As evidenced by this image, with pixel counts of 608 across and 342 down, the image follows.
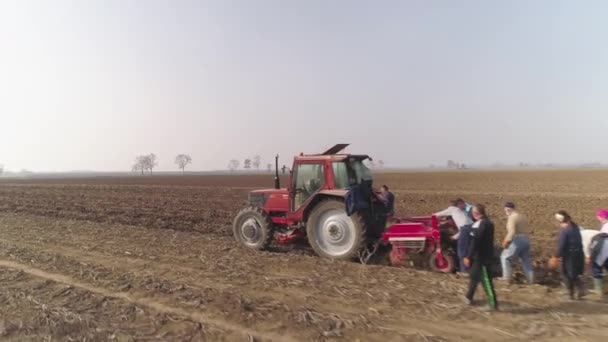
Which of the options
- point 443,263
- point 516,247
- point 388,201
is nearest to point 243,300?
point 443,263

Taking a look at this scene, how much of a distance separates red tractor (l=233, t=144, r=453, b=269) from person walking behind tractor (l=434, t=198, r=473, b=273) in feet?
1.07

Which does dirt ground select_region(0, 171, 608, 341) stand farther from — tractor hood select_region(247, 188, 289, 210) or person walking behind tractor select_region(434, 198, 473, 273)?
tractor hood select_region(247, 188, 289, 210)

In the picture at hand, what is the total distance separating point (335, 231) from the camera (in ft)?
27.0

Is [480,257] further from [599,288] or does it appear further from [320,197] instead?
[320,197]

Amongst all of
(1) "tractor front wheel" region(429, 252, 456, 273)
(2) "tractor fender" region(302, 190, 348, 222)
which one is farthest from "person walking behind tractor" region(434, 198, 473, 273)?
(2) "tractor fender" region(302, 190, 348, 222)

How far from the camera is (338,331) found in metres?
4.61

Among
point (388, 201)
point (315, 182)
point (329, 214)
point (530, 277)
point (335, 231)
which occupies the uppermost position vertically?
point (315, 182)

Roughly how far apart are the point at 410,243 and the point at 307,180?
8.76ft

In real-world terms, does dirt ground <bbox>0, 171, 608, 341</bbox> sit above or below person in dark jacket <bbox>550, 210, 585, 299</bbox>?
below

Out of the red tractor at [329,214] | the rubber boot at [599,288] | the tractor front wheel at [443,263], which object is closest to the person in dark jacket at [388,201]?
the red tractor at [329,214]

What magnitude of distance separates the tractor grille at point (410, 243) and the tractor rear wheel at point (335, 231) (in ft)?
2.08

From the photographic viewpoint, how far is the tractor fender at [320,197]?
8.13 meters

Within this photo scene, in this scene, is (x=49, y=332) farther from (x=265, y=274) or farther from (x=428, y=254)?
(x=428, y=254)

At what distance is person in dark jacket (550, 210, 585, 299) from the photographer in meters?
5.79
